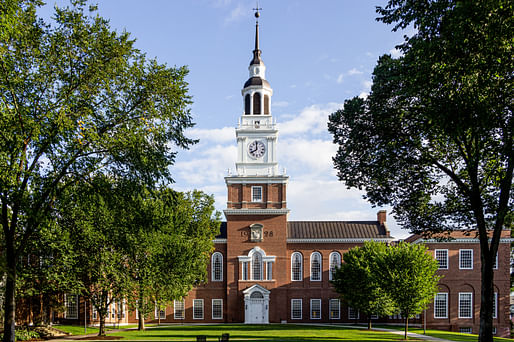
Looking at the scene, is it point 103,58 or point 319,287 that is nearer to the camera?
point 103,58

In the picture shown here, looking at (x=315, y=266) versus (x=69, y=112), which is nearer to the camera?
(x=69, y=112)

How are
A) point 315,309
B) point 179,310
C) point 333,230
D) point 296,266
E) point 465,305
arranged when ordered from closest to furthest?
point 465,305 → point 315,309 → point 179,310 → point 296,266 → point 333,230

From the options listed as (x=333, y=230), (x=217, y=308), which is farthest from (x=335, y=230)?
(x=217, y=308)

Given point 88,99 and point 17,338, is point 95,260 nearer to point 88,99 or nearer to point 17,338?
point 17,338

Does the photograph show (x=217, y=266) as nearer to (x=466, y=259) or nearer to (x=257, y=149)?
(x=257, y=149)

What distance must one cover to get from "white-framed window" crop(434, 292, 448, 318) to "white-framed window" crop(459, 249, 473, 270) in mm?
3580

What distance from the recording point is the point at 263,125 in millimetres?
60500

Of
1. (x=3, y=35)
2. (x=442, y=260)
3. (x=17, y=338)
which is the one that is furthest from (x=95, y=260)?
(x=442, y=260)

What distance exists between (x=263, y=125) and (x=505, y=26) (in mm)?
44625

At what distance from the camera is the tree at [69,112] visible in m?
19.4

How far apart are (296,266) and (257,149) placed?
1400 centimetres

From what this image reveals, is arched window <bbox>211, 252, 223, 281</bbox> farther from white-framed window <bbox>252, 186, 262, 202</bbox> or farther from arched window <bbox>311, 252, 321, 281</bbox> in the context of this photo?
arched window <bbox>311, 252, 321, 281</bbox>

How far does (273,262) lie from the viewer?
58.9 meters

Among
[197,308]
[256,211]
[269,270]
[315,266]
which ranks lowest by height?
[197,308]
